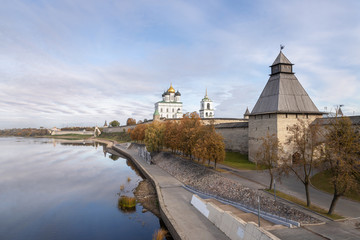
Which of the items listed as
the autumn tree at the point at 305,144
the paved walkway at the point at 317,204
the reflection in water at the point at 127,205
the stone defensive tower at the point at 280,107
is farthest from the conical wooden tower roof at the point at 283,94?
the reflection in water at the point at 127,205

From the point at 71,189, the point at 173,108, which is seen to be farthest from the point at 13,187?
the point at 173,108

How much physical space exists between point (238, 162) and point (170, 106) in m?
69.4

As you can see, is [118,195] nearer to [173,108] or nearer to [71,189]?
[71,189]

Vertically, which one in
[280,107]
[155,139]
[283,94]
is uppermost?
[283,94]

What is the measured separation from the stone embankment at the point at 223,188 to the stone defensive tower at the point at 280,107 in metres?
7.51

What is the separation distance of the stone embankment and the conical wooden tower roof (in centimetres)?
922

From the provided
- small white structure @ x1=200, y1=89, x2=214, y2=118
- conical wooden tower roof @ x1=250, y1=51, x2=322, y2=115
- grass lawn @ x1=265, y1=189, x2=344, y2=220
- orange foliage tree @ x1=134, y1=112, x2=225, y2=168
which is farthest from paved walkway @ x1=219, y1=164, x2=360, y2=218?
small white structure @ x1=200, y1=89, x2=214, y2=118

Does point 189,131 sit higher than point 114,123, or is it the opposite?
point 114,123

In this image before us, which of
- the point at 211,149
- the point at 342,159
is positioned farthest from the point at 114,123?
the point at 342,159

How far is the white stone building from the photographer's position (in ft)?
305

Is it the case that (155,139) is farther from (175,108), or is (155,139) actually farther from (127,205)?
(175,108)

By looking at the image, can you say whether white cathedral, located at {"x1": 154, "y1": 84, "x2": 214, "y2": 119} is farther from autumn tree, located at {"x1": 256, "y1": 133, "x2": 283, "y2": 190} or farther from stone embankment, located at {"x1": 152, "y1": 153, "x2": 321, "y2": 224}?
autumn tree, located at {"x1": 256, "y1": 133, "x2": 283, "y2": 190}

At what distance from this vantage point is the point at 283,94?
23672 millimetres

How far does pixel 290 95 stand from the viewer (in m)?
23.8
